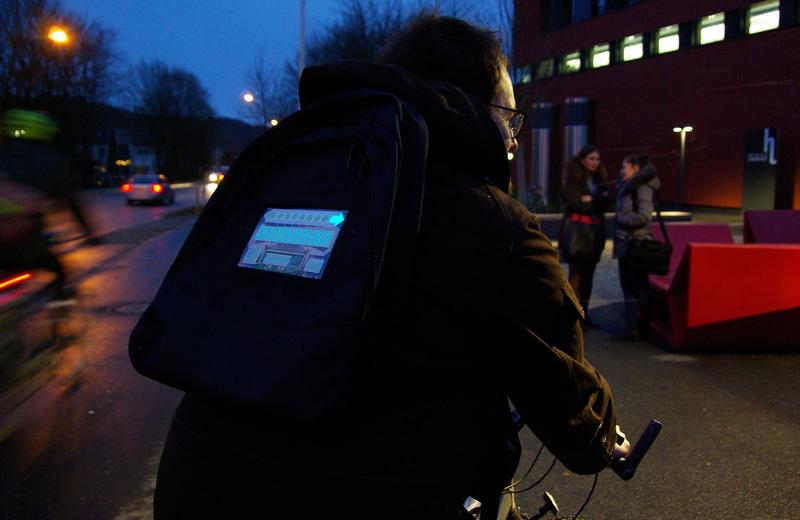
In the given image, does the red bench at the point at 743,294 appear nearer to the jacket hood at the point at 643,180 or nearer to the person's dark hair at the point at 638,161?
the jacket hood at the point at 643,180

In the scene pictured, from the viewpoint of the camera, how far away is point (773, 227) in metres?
8.83

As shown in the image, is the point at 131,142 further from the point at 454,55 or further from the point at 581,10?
the point at 454,55

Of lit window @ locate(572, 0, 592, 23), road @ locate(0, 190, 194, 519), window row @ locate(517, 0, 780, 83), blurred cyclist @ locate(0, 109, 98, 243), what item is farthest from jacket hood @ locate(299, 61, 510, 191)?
lit window @ locate(572, 0, 592, 23)

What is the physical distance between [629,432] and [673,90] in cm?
2784

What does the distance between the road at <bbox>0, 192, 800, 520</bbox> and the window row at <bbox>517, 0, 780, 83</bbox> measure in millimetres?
15700

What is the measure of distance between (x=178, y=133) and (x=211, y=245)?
3781 inches

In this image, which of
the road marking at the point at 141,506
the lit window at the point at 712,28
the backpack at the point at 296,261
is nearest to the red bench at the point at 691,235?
the road marking at the point at 141,506

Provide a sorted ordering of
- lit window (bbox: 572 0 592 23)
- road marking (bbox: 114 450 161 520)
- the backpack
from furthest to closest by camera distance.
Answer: lit window (bbox: 572 0 592 23)
road marking (bbox: 114 450 161 520)
the backpack

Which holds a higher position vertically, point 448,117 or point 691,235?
point 448,117

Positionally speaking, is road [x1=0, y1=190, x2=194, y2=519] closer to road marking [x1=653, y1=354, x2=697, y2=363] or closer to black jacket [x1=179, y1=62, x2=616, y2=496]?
black jacket [x1=179, y1=62, x2=616, y2=496]

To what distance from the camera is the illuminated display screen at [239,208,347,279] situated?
1.26 meters

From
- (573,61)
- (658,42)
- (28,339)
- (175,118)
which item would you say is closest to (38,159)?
(28,339)

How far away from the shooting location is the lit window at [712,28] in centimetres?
2692

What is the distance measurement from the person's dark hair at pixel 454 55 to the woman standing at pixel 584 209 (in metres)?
5.72
